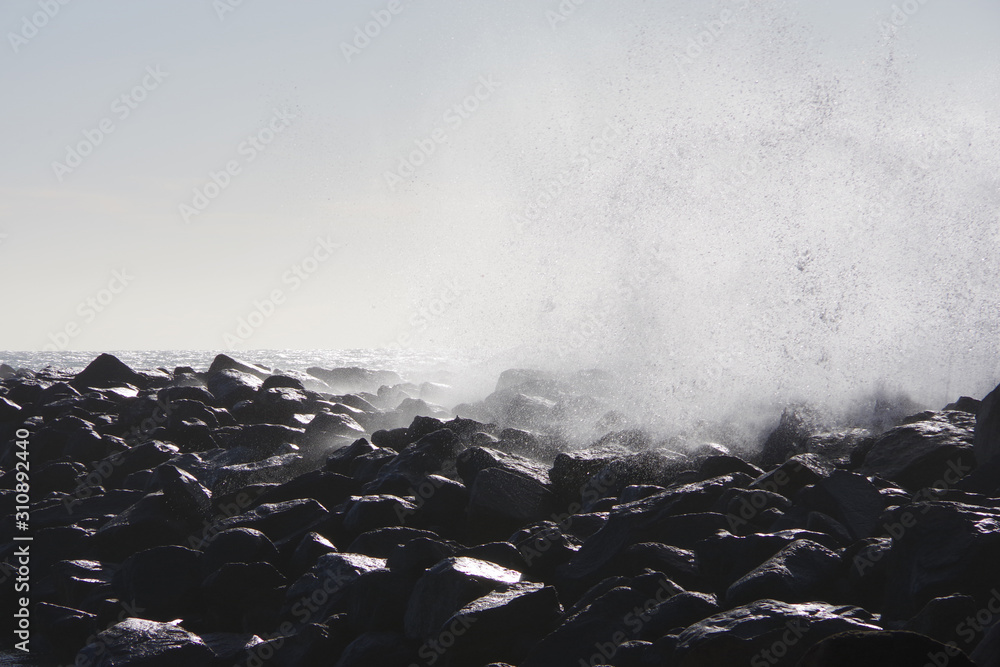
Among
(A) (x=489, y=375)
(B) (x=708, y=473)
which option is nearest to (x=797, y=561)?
(B) (x=708, y=473)

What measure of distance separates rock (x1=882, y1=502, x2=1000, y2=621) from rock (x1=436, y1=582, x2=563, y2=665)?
182cm

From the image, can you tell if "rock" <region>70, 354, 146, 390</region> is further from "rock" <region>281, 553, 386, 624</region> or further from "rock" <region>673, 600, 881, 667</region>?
A: "rock" <region>673, 600, 881, 667</region>

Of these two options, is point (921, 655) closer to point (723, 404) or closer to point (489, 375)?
point (723, 404)

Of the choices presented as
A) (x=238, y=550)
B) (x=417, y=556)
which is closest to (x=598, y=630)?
(x=417, y=556)

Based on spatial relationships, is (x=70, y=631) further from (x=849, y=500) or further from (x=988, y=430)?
(x=988, y=430)

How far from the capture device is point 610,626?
4.55 metres

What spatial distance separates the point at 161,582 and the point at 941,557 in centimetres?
502

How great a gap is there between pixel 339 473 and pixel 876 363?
7034 millimetres

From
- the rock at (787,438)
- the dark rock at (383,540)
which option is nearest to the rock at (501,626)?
the dark rock at (383,540)

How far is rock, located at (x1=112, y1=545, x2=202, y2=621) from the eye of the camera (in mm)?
6043

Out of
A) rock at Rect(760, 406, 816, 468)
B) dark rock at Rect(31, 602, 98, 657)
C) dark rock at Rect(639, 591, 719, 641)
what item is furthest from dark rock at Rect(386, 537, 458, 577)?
rock at Rect(760, 406, 816, 468)

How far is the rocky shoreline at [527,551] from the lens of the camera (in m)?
4.31

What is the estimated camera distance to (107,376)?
1538 cm

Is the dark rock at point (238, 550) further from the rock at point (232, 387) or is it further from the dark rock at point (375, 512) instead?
the rock at point (232, 387)
